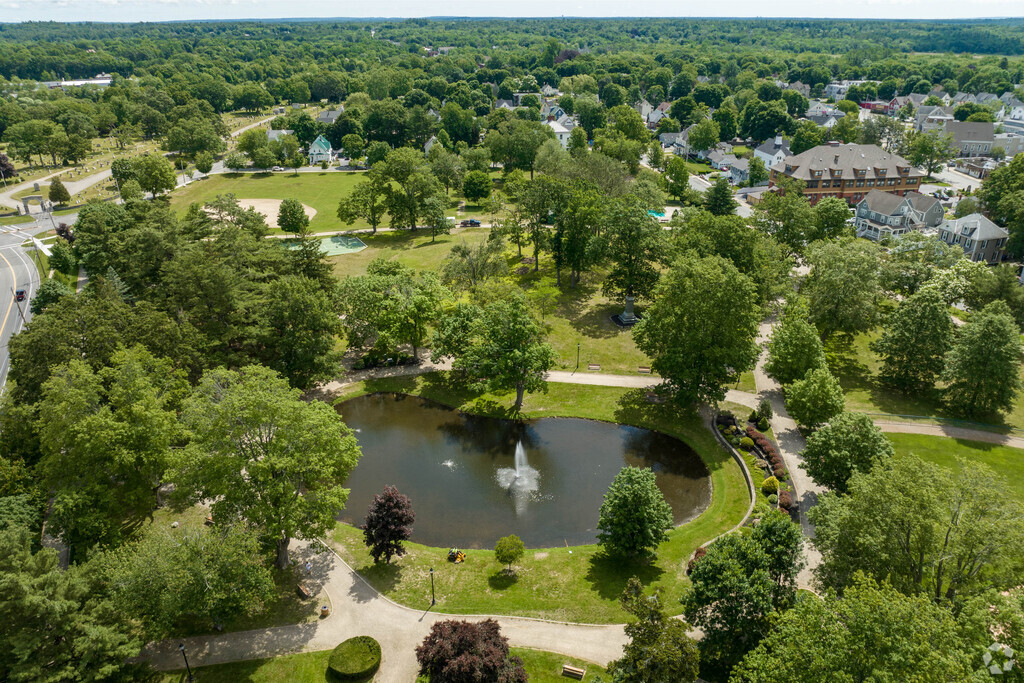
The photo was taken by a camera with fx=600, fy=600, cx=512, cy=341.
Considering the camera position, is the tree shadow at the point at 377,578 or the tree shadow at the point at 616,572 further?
the tree shadow at the point at 377,578

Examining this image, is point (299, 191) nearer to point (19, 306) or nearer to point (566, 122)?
point (19, 306)

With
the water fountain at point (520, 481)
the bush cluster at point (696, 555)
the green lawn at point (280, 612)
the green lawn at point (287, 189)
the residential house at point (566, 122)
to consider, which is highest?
the residential house at point (566, 122)

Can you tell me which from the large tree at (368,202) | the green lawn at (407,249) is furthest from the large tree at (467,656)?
the large tree at (368,202)

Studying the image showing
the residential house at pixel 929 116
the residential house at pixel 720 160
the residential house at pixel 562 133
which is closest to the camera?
the residential house at pixel 720 160

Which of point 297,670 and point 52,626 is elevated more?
point 52,626

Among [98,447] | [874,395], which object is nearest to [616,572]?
[98,447]

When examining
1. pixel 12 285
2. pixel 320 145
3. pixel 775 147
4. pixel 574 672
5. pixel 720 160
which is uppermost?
pixel 775 147

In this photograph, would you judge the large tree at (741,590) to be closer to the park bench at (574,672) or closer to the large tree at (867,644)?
the large tree at (867,644)
